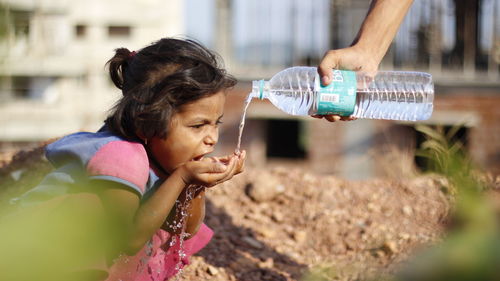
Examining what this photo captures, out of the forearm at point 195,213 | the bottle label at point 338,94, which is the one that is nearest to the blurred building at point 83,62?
the forearm at point 195,213

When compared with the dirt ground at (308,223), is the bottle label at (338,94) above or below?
above

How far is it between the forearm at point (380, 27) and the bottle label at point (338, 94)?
0.29m

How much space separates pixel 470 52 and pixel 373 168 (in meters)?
2.44

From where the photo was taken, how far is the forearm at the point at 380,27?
113 inches

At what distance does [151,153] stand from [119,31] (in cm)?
1529

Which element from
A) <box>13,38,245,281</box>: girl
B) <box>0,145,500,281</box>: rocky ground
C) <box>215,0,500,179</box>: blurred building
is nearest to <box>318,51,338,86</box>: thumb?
<box>13,38,245,281</box>: girl

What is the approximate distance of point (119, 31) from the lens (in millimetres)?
17156

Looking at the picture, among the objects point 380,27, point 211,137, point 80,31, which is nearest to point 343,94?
point 380,27

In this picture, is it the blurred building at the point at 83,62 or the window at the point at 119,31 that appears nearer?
the blurred building at the point at 83,62

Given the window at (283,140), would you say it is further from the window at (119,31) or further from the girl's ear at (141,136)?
the girl's ear at (141,136)

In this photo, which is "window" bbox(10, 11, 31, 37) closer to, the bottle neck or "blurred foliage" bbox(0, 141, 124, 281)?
"blurred foliage" bbox(0, 141, 124, 281)

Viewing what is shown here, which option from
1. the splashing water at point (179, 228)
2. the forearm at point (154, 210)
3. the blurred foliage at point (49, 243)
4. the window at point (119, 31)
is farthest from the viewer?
the window at point (119, 31)

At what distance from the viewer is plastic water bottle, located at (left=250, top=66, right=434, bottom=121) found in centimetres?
261

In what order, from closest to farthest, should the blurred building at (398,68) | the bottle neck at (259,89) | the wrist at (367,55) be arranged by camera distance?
1. the bottle neck at (259,89)
2. the wrist at (367,55)
3. the blurred building at (398,68)
